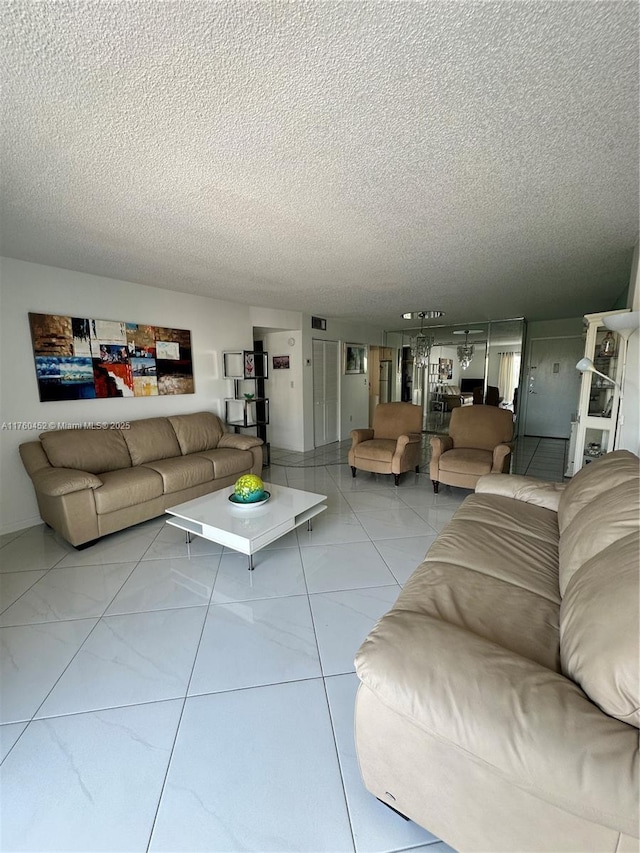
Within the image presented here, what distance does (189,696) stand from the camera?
1.45m

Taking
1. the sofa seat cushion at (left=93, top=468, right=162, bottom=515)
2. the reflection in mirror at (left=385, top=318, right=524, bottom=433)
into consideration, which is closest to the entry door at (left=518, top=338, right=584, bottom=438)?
the reflection in mirror at (left=385, top=318, right=524, bottom=433)

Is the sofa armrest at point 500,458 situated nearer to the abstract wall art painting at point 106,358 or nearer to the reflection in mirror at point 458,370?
the reflection in mirror at point 458,370

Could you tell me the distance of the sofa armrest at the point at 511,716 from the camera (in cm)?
67

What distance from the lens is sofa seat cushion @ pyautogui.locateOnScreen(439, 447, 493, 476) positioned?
11.6ft

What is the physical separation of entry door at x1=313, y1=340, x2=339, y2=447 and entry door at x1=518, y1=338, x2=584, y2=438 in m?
3.64

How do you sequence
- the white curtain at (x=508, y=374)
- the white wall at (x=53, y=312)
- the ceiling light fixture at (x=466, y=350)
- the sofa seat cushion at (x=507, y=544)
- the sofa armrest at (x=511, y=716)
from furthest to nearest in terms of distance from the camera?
the ceiling light fixture at (x=466, y=350) → the white curtain at (x=508, y=374) → the white wall at (x=53, y=312) → the sofa seat cushion at (x=507, y=544) → the sofa armrest at (x=511, y=716)

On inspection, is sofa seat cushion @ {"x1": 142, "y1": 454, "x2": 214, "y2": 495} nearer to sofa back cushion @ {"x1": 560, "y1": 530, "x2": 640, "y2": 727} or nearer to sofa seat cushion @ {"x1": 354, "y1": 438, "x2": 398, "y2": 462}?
sofa seat cushion @ {"x1": 354, "y1": 438, "x2": 398, "y2": 462}

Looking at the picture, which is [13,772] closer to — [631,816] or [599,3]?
[631,816]

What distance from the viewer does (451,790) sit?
A: 857 mm

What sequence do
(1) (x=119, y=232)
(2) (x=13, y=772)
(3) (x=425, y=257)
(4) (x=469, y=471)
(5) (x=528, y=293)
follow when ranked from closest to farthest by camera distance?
1. (2) (x=13, y=772)
2. (1) (x=119, y=232)
3. (3) (x=425, y=257)
4. (4) (x=469, y=471)
5. (5) (x=528, y=293)

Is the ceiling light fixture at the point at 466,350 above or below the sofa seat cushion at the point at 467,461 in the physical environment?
above

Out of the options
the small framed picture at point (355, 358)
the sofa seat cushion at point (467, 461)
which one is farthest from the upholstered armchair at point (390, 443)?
the small framed picture at point (355, 358)

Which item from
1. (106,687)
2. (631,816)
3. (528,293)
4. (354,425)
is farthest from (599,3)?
(354,425)

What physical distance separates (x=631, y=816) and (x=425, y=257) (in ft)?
10.1
